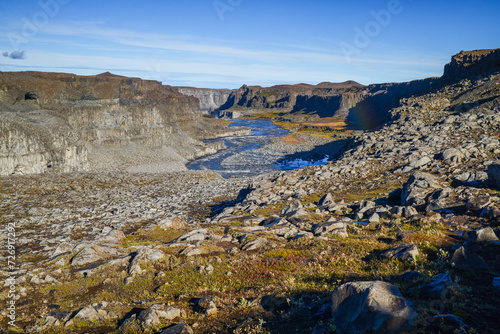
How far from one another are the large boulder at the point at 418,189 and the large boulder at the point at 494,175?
2876 mm

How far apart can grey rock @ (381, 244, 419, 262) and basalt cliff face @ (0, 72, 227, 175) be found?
52085 millimetres

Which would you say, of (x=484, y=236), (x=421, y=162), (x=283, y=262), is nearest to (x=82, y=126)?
(x=421, y=162)

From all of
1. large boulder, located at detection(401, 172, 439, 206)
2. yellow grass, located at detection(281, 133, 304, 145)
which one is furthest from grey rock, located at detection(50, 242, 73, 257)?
yellow grass, located at detection(281, 133, 304, 145)

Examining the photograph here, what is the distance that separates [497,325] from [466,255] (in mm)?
3937

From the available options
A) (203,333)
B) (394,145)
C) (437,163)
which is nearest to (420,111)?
(394,145)

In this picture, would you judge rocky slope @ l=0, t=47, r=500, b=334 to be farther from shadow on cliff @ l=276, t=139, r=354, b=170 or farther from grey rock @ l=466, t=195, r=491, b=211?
shadow on cliff @ l=276, t=139, r=354, b=170

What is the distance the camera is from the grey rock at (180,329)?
7.42 metres

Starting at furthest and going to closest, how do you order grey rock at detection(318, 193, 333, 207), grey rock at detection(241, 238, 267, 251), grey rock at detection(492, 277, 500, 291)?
grey rock at detection(318, 193, 333, 207) → grey rock at detection(241, 238, 267, 251) → grey rock at detection(492, 277, 500, 291)

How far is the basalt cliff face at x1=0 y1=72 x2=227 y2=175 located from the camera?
4725 centimetres

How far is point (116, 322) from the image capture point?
27.7ft

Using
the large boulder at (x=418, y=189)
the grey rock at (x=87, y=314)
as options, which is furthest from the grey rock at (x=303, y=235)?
the grey rock at (x=87, y=314)

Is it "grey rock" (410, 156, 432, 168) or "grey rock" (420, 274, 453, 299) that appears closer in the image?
"grey rock" (420, 274, 453, 299)

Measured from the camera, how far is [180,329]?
24.6 feet

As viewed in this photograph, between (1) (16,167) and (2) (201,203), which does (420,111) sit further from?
(1) (16,167)
